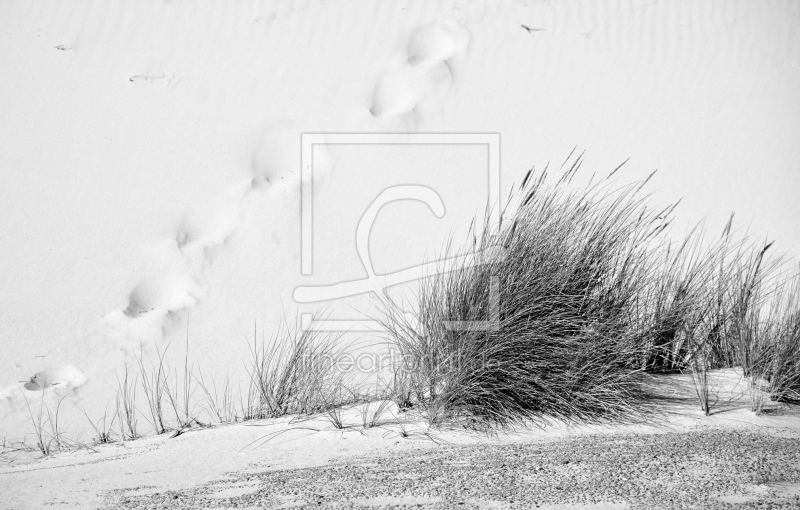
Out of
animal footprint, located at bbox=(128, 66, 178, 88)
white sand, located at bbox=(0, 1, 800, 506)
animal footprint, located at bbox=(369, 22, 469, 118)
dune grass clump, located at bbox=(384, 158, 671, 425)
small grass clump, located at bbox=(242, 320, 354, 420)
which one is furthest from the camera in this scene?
animal footprint, located at bbox=(128, 66, 178, 88)

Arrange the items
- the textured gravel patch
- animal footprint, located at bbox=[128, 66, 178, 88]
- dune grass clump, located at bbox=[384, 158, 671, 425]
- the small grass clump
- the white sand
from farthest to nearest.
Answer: animal footprint, located at bbox=[128, 66, 178, 88] → the white sand → the small grass clump → dune grass clump, located at bbox=[384, 158, 671, 425] → the textured gravel patch

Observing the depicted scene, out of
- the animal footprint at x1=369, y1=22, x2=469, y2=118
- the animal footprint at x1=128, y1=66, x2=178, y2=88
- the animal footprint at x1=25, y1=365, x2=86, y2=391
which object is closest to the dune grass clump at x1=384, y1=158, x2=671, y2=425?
the animal footprint at x1=25, y1=365, x2=86, y2=391

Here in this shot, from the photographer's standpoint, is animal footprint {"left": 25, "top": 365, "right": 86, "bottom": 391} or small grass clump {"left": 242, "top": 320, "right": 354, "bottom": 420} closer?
small grass clump {"left": 242, "top": 320, "right": 354, "bottom": 420}

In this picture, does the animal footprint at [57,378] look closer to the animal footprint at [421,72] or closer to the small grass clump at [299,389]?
the small grass clump at [299,389]

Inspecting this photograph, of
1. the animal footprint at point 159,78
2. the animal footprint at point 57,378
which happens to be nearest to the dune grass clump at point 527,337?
the animal footprint at point 57,378

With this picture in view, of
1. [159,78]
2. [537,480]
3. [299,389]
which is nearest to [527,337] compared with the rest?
[537,480]

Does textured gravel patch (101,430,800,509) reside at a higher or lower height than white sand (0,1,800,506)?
lower

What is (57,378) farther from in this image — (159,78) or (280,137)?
(159,78)

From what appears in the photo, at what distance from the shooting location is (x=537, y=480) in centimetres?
193

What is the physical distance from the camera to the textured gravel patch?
1822 mm

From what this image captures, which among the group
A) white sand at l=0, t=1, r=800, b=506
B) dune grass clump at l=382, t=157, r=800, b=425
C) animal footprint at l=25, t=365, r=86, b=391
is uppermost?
white sand at l=0, t=1, r=800, b=506

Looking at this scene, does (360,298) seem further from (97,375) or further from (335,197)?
(97,375)

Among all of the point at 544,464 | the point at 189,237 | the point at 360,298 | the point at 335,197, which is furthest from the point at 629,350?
the point at 189,237

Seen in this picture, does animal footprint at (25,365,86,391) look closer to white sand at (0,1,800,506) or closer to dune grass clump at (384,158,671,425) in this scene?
white sand at (0,1,800,506)
